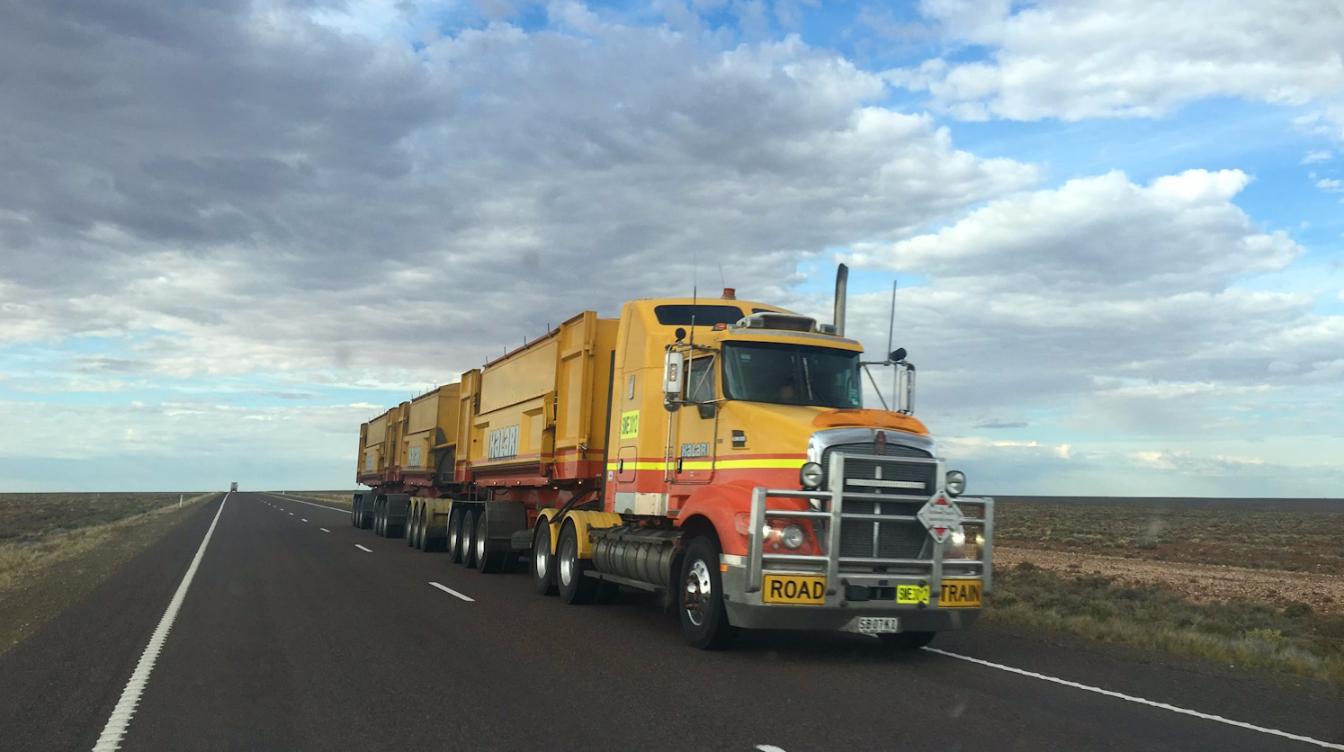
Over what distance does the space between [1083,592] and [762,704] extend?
13.5 metres

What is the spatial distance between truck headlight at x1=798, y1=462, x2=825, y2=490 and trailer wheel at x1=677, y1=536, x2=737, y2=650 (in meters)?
1.25

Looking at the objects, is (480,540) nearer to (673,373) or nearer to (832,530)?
(673,373)

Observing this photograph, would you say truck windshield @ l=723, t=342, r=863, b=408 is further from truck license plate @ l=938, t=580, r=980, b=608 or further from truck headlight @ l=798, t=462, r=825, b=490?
truck license plate @ l=938, t=580, r=980, b=608

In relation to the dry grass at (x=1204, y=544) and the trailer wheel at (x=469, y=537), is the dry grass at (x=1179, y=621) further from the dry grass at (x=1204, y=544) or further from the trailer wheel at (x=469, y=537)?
the dry grass at (x=1204, y=544)

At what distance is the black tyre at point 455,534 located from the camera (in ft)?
70.3

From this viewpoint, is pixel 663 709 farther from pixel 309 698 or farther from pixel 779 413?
pixel 779 413

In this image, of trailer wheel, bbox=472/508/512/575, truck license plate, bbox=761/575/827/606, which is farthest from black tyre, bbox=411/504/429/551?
truck license plate, bbox=761/575/827/606

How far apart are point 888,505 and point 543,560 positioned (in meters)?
7.13

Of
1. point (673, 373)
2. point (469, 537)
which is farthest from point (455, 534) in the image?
point (673, 373)

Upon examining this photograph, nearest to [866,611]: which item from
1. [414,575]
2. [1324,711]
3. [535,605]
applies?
[1324,711]

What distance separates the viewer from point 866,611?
31.4 feet

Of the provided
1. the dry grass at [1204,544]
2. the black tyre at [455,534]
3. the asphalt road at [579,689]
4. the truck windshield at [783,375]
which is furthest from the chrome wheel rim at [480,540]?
the dry grass at [1204,544]

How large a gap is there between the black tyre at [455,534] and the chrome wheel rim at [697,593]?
1156 centimetres

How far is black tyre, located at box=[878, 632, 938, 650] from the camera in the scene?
10562 millimetres
